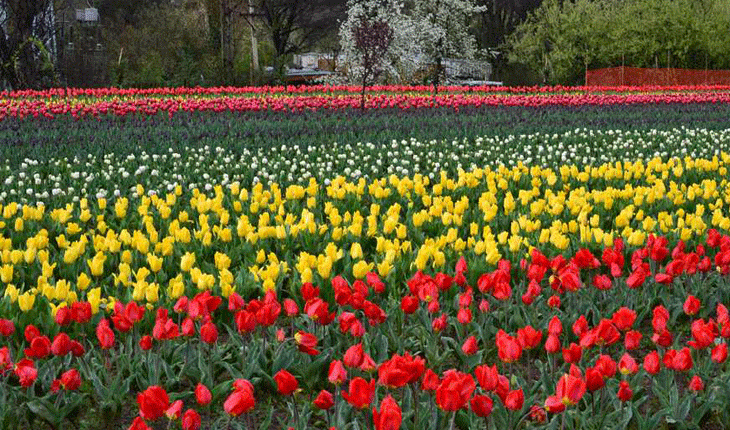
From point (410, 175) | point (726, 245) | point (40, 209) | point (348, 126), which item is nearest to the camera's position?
point (726, 245)

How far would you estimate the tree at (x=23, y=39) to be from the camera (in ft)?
67.2

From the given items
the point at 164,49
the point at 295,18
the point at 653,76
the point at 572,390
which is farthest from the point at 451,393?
the point at 295,18

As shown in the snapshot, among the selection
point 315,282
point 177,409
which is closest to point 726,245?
point 315,282

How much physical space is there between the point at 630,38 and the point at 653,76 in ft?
8.34

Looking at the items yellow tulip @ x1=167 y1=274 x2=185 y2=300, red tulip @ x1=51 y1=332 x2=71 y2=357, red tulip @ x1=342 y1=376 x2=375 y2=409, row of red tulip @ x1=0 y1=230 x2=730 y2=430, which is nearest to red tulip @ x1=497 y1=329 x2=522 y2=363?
row of red tulip @ x1=0 y1=230 x2=730 y2=430

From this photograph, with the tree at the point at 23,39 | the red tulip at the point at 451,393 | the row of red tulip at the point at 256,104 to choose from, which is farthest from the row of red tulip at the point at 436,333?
the tree at the point at 23,39

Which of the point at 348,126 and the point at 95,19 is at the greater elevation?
the point at 95,19

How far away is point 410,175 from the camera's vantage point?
946 centimetres

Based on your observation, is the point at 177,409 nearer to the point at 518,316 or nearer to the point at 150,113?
the point at 518,316

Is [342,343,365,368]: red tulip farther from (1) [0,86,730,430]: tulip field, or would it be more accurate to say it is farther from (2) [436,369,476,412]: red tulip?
(2) [436,369,476,412]: red tulip

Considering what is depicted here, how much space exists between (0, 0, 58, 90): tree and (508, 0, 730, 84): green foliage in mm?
21945

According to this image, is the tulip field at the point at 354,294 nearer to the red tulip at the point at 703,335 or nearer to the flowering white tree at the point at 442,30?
the red tulip at the point at 703,335

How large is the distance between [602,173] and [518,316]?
449 cm

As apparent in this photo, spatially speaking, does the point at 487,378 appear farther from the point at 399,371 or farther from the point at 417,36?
the point at 417,36
